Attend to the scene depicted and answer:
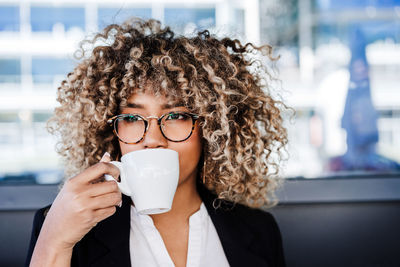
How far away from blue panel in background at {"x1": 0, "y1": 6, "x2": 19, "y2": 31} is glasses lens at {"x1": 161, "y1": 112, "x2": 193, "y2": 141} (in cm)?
149

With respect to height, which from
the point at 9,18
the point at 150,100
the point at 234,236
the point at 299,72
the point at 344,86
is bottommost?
the point at 234,236

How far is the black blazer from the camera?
1092 mm

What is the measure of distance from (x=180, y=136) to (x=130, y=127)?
153 mm

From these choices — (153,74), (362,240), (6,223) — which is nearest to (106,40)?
(153,74)

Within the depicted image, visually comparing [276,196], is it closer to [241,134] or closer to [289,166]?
[289,166]

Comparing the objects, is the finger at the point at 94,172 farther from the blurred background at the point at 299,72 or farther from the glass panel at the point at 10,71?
the glass panel at the point at 10,71

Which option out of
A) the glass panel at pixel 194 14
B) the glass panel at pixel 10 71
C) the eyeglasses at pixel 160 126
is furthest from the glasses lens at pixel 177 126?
the glass panel at pixel 10 71

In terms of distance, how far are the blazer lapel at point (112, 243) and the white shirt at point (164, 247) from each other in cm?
4

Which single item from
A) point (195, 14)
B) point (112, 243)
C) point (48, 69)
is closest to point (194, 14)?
point (195, 14)

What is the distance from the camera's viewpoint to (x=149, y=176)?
2.74 ft

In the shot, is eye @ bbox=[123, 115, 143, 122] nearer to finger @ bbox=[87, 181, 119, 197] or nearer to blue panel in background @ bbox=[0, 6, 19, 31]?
finger @ bbox=[87, 181, 119, 197]

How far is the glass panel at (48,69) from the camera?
6.97 feet

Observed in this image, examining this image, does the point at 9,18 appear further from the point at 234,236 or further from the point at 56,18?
the point at 234,236

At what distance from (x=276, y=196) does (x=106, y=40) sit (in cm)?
108
